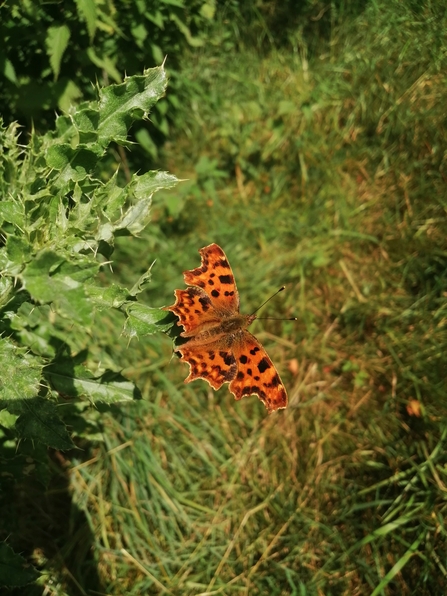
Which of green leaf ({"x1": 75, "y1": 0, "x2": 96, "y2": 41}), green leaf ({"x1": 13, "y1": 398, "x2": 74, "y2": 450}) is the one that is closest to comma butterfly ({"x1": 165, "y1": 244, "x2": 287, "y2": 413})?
green leaf ({"x1": 13, "y1": 398, "x2": 74, "y2": 450})

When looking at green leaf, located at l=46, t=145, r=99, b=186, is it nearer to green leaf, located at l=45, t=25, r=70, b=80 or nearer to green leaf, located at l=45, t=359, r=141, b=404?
green leaf, located at l=45, t=359, r=141, b=404

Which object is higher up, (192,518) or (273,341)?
(273,341)

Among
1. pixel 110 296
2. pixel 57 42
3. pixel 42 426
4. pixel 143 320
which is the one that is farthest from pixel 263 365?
pixel 57 42

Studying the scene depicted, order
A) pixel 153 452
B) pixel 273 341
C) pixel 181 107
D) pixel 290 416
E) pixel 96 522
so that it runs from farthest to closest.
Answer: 1. pixel 181 107
2. pixel 273 341
3. pixel 290 416
4. pixel 153 452
5. pixel 96 522

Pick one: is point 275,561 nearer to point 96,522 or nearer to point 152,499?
point 152,499

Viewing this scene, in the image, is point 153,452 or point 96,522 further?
point 153,452

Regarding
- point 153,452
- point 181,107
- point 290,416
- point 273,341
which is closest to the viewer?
point 153,452

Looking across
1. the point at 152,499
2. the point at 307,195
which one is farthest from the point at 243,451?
the point at 307,195

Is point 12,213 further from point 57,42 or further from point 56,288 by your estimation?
point 57,42
